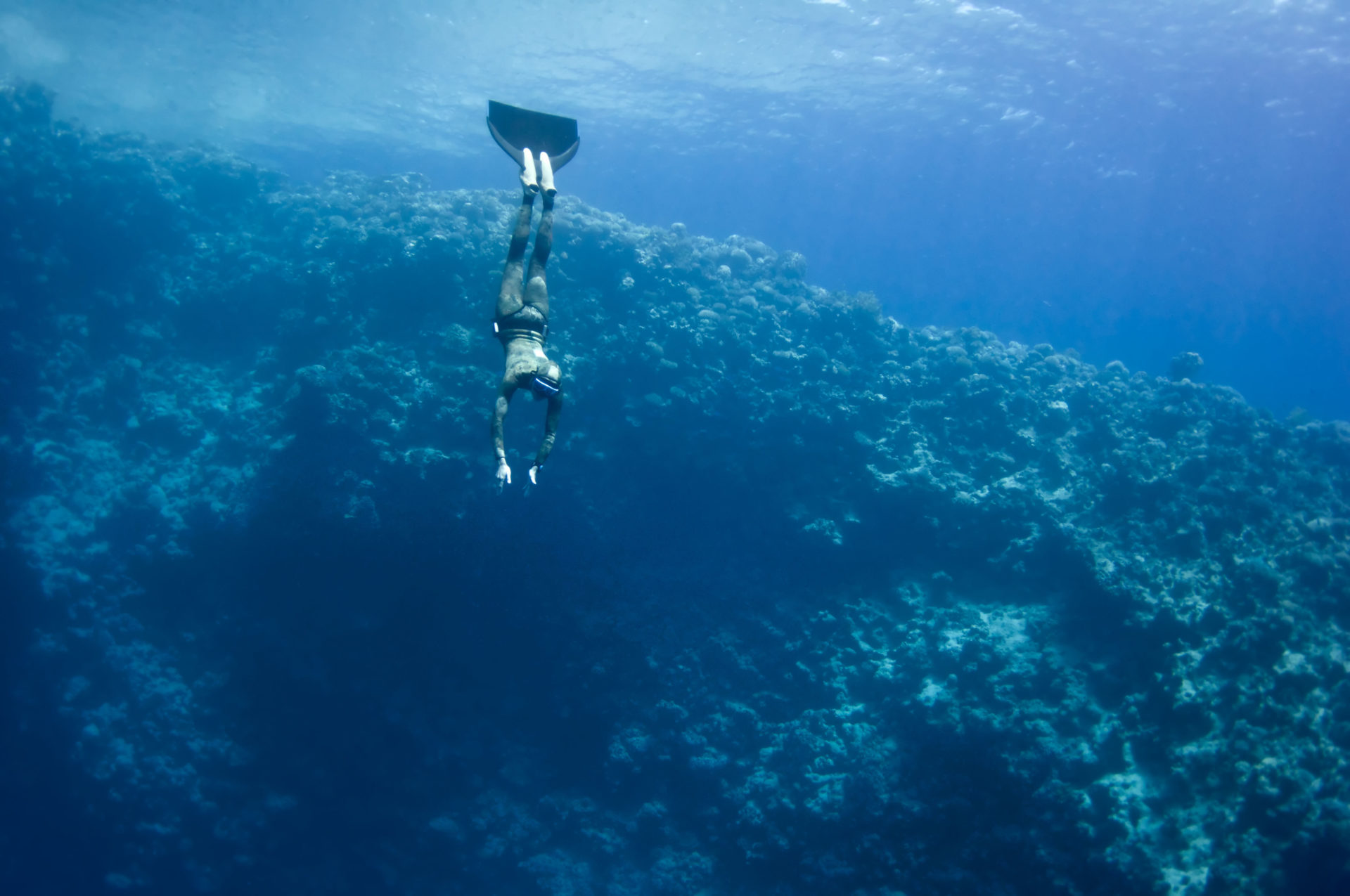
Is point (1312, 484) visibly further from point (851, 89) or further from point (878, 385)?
point (851, 89)

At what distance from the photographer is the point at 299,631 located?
35.8ft

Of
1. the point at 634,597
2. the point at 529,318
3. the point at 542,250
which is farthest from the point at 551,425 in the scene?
the point at 634,597

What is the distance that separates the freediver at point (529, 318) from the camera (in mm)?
4941

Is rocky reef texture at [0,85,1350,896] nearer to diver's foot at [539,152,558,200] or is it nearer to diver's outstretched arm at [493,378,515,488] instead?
diver's foot at [539,152,558,200]

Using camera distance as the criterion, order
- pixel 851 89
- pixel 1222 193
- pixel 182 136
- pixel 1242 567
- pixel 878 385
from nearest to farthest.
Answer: pixel 1242 567, pixel 878 385, pixel 851 89, pixel 1222 193, pixel 182 136

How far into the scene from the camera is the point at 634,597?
11117 mm

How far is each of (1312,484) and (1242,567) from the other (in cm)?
409

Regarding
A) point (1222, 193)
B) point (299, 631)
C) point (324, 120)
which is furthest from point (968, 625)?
point (324, 120)

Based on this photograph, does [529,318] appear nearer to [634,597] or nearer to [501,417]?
[501,417]

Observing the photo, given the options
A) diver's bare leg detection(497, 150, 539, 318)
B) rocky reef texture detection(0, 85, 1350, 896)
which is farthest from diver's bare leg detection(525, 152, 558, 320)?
rocky reef texture detection(0, 85, 1350, 896)

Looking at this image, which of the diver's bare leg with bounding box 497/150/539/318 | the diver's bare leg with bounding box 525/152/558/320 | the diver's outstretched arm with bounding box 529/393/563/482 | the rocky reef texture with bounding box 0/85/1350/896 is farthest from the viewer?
the rocky reef texture with bounding box 0/85/1350/896

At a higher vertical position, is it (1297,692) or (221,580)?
(221,580)

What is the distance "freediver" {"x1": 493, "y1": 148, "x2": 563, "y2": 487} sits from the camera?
494cm

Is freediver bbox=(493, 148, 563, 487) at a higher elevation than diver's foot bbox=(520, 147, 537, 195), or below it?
below
